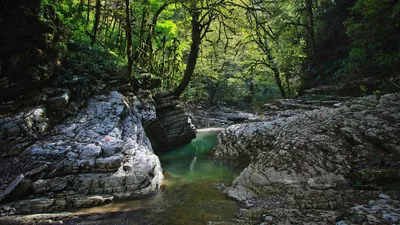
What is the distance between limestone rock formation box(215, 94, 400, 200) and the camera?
5.08m

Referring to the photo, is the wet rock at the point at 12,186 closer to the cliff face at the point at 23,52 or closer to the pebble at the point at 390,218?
the cliff face at the point at 23,52

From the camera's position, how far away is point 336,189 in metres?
4.79

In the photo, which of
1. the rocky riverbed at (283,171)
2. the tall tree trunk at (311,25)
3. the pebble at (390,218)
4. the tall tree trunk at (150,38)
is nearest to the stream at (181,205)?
the rocky riverbed at (283,171)

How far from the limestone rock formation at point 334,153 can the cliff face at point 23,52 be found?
687 cm

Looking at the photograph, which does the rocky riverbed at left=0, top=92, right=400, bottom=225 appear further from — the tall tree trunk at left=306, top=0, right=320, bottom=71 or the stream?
the tall tree trunk at left=306, top=0, right=320, bottom=71

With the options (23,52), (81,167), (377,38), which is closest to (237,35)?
(81,167)

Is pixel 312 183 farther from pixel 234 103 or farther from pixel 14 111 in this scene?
pixel 234 103

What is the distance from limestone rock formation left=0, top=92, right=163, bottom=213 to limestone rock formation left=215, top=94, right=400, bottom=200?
2837 mm

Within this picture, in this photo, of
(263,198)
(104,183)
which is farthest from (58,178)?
(263,198)

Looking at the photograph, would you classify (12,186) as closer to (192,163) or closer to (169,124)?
(192,163)

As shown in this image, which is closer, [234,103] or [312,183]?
[312,183]

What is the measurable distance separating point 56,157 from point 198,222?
13.6 feet

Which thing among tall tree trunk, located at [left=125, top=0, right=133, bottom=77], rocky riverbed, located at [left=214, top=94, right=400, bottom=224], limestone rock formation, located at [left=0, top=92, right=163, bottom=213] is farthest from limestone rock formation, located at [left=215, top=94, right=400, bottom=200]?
tall tree trunk, located at [left=125, top=0, right=133, bottom=77]

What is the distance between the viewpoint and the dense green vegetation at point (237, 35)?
7949 millimetres
